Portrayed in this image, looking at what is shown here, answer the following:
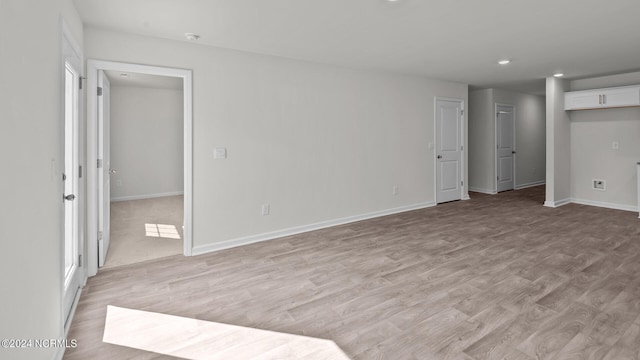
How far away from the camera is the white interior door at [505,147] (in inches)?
304

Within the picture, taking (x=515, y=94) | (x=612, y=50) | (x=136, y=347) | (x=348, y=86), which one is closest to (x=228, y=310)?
(x=136, y=347)

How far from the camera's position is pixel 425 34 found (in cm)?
353

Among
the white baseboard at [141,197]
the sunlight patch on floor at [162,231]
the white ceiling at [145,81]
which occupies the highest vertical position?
the white ceiling at [145,81]

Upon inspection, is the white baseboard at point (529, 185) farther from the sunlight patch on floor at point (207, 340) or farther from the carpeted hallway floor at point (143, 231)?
the sunlight patch on floor at point (207, 340)

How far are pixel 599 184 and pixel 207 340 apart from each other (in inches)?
281

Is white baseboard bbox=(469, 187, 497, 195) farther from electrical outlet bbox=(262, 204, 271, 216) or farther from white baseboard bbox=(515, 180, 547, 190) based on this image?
electrical outlet bbox=(262, 204, 271, 216)

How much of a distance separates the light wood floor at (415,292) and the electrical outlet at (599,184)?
2060 millimetres

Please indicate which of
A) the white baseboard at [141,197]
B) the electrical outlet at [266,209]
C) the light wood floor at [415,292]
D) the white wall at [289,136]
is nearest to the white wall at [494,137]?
the white wall at [289,136]

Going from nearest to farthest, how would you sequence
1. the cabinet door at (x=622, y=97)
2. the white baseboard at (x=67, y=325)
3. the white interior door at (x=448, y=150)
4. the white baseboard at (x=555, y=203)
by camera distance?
1. the white baseboard at (x=67, y=325)
2. the cabinet door at (x=622, y=97)
3. the white baseboard at (x=555, y=203)
4. the white interior door at (x=448, y=150)

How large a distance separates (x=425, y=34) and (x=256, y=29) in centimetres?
173

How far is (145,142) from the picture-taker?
7477 millimetres

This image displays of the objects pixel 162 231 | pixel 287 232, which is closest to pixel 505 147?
pixel 287 232

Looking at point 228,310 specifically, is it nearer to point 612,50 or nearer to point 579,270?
point 579,270

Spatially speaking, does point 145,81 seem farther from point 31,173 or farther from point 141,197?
point 31,173
